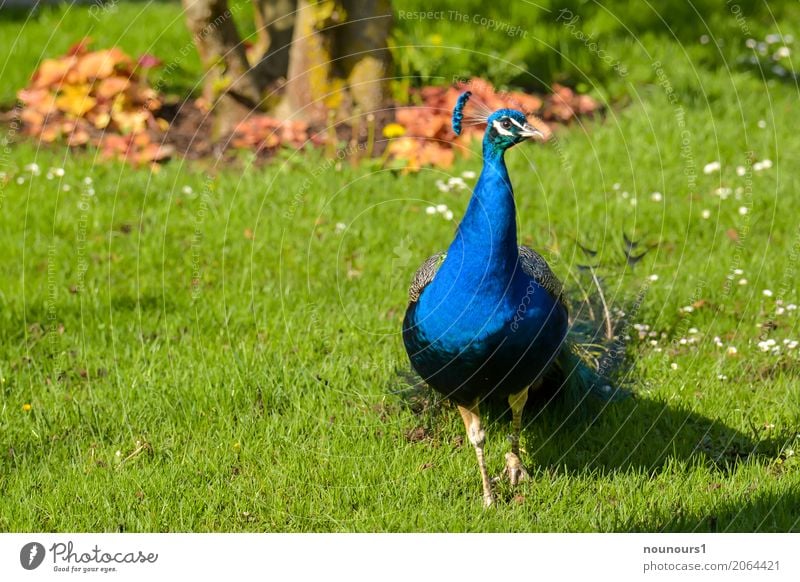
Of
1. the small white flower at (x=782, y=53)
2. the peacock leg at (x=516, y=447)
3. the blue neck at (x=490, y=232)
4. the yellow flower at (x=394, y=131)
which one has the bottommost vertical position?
the peacock leg at (x=516, y=447)

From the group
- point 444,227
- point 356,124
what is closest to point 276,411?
point 444,227

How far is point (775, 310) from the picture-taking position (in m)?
6.40

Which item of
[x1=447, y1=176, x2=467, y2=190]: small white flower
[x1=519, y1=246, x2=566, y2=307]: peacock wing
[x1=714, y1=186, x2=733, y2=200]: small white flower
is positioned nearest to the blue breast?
[x1=519, y1=246, x2=566, y2=307]: peacock wing

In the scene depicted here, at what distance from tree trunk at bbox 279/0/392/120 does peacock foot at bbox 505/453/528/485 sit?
444cm

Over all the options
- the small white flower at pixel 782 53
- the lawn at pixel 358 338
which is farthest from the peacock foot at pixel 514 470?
the small white flower at pixel 782 53

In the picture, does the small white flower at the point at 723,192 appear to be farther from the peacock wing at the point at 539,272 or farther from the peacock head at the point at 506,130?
the peacock head at the point at 506,130

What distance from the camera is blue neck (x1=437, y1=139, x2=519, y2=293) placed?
174 inches

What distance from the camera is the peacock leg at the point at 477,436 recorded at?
4.79 metres

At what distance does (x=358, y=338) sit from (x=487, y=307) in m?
1.88

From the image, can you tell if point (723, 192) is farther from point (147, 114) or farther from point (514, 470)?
→ point (147, 114)

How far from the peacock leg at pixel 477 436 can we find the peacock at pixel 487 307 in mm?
27

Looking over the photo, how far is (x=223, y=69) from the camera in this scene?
8891 mm

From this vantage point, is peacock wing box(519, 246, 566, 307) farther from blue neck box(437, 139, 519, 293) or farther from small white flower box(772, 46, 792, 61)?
small white flower box(772, 46, 792, 61)

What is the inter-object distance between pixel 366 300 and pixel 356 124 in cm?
256
